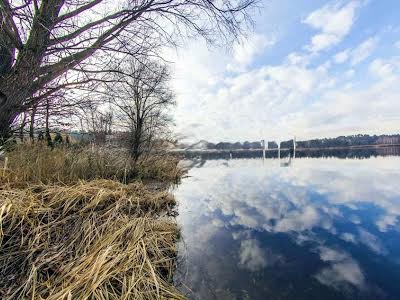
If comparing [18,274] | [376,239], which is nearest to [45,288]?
[18,274]

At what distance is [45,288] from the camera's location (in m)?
2.21

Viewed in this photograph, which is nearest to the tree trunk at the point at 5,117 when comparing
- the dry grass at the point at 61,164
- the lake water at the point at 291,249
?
the dry grass at the point at 61,164

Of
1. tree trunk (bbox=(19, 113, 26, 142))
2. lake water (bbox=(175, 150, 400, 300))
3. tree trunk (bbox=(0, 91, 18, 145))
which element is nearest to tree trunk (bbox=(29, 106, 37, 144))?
tree trunk (bbox=(19, 113, 26, 142))

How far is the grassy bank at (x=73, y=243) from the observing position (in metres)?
2.22

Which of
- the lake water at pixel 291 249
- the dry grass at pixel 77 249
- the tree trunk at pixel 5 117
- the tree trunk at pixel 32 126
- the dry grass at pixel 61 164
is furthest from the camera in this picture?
the tree trunk at pixel 32 126

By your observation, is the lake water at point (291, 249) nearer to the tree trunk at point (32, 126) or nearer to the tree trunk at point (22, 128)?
the tree trunk at point (32, 126)

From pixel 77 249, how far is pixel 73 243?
12 centimetres

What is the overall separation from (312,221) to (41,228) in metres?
4.69

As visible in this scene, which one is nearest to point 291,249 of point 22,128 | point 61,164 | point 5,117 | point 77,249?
point 77,249

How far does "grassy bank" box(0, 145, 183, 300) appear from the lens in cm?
222

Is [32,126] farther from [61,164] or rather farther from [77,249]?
[77,249]

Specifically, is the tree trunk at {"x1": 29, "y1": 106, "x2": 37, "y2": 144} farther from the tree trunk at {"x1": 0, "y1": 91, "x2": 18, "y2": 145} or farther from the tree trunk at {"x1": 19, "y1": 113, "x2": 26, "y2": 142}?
the tree trunk at {"x1": 0, "y1": 91, "x2": 18, "y2": 145}

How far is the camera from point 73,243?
2.90 metres

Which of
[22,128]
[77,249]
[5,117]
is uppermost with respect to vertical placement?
[5,117]
